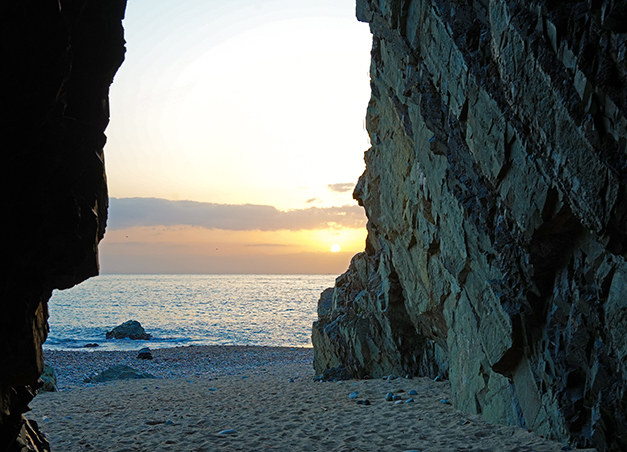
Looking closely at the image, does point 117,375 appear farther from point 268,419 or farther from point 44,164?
point 44,164

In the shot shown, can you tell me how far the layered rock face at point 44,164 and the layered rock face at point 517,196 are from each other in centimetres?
550

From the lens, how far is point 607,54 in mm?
4910

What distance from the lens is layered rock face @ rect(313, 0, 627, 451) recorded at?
5.24 meters

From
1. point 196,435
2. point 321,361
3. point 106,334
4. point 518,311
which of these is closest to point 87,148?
point 196,435

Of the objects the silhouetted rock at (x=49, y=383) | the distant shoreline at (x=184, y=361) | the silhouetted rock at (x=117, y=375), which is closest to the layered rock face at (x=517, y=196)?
the silhouetted rock at (x=49, y=383)

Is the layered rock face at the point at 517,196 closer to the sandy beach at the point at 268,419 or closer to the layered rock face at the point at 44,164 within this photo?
the sandy beach at the point at 268,419

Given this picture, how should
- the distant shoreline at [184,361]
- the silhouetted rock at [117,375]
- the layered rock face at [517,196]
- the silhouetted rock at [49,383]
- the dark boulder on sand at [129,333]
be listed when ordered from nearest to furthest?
1. the layered rock face at [517,196]
2. the silhouetted rock at [49,383]
3. the silhouetted rock at [117,375]
4. the distant shoreline at [184,361]
5. the dark boulder on sand at [129,333]

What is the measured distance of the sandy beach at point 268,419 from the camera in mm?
7629

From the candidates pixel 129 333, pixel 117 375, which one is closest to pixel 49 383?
pixel 117 375

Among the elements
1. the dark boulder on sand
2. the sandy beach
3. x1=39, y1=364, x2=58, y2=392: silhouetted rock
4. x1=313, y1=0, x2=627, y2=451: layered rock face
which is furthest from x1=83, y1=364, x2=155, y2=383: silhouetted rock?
the dark boulder on sand

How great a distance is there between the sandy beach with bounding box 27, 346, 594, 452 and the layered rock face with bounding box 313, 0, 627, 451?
2.89ft

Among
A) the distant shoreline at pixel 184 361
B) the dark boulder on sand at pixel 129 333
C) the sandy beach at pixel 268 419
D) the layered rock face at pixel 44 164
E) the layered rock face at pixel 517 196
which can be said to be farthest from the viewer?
the dark boulder on sand at pixel 129 333

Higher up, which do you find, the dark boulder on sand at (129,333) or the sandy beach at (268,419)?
the sandy beach at (268,419)

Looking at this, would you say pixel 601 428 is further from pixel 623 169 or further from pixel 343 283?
pixel 343 283
